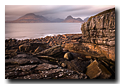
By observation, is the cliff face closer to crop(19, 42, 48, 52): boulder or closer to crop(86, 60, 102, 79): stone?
crop(86, 60, 102, 79): stone

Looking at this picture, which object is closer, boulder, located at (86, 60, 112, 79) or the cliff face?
boulder, located at (86, 60, 112, 79)

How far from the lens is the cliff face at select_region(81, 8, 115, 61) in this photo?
4.09 metres

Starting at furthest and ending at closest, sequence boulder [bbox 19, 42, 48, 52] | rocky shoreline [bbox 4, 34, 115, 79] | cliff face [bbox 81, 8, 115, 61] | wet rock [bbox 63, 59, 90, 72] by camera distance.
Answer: boulder [bbox 19, 42, 48, 52]
cliff face [bbox 81, 8, 115, 61]
wet rock [bbox 63, 59, 90, 72]
rocky shoreline [bbox 4, 34, 115, 79]

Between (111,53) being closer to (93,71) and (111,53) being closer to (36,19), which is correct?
(93,71)

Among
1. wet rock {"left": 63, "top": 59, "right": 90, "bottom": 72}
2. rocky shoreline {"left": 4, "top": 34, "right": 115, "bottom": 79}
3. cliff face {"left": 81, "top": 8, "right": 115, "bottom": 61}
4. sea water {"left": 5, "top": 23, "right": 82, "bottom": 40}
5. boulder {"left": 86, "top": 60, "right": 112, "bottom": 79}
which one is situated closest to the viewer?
rocky shoreline {"left": 4, "top": 34, "right": 115, "bottom": 79}

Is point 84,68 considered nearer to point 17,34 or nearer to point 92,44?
point 92,44

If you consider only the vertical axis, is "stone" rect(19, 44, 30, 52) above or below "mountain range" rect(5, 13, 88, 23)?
below

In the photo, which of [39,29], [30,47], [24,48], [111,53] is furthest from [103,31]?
[24,48]

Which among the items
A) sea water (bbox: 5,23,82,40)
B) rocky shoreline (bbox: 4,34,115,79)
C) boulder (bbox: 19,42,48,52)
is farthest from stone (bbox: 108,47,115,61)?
boulder (bbox: 19,42,48,52)

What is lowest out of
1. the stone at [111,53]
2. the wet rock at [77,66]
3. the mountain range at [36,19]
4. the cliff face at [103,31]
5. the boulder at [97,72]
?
the boulder at [97,72]

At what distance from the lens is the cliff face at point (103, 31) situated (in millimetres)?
4094

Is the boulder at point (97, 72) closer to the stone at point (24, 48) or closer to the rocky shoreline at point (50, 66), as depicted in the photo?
the rocky shoreline at point (50, 66)

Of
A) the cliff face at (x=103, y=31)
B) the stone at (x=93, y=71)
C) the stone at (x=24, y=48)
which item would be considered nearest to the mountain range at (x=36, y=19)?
the cliff face at (x=103, y=31)
